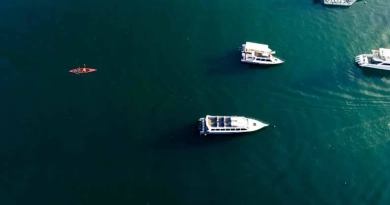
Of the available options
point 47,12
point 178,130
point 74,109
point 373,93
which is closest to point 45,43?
point 47,12

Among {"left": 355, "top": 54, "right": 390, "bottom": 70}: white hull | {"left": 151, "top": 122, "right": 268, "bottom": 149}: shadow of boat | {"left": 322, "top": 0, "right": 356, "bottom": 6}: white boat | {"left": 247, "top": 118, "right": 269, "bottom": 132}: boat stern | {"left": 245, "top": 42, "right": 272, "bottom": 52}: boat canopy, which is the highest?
{"left": 322, "top": 0, "right": 356, "bottom": 6}: white boat

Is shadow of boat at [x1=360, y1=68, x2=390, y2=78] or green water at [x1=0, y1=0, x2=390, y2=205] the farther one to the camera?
shadow of boat at [x1=360, y1=68, x2=390, y2=78]

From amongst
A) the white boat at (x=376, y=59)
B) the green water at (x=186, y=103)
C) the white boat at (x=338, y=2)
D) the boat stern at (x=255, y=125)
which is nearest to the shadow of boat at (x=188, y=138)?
the green water at (x=186, y=103)

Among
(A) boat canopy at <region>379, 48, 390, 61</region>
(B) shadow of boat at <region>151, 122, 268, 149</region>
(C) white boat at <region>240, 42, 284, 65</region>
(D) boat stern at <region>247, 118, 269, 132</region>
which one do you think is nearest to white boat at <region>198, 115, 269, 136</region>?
(D) boat stern at <region>247, 118, 269, 132</region>

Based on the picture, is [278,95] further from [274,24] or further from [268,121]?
[274,24]

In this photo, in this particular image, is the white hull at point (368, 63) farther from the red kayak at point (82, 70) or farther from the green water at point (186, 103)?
the red kayak at point (82, 70)

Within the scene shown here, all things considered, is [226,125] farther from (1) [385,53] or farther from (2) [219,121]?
(1) [385,53]

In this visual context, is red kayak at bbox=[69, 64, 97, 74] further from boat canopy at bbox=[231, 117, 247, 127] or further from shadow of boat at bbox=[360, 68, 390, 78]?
shadow of boat at bbox=[360, 68, 390, 78]

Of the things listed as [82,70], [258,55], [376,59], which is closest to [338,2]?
[376,59]
